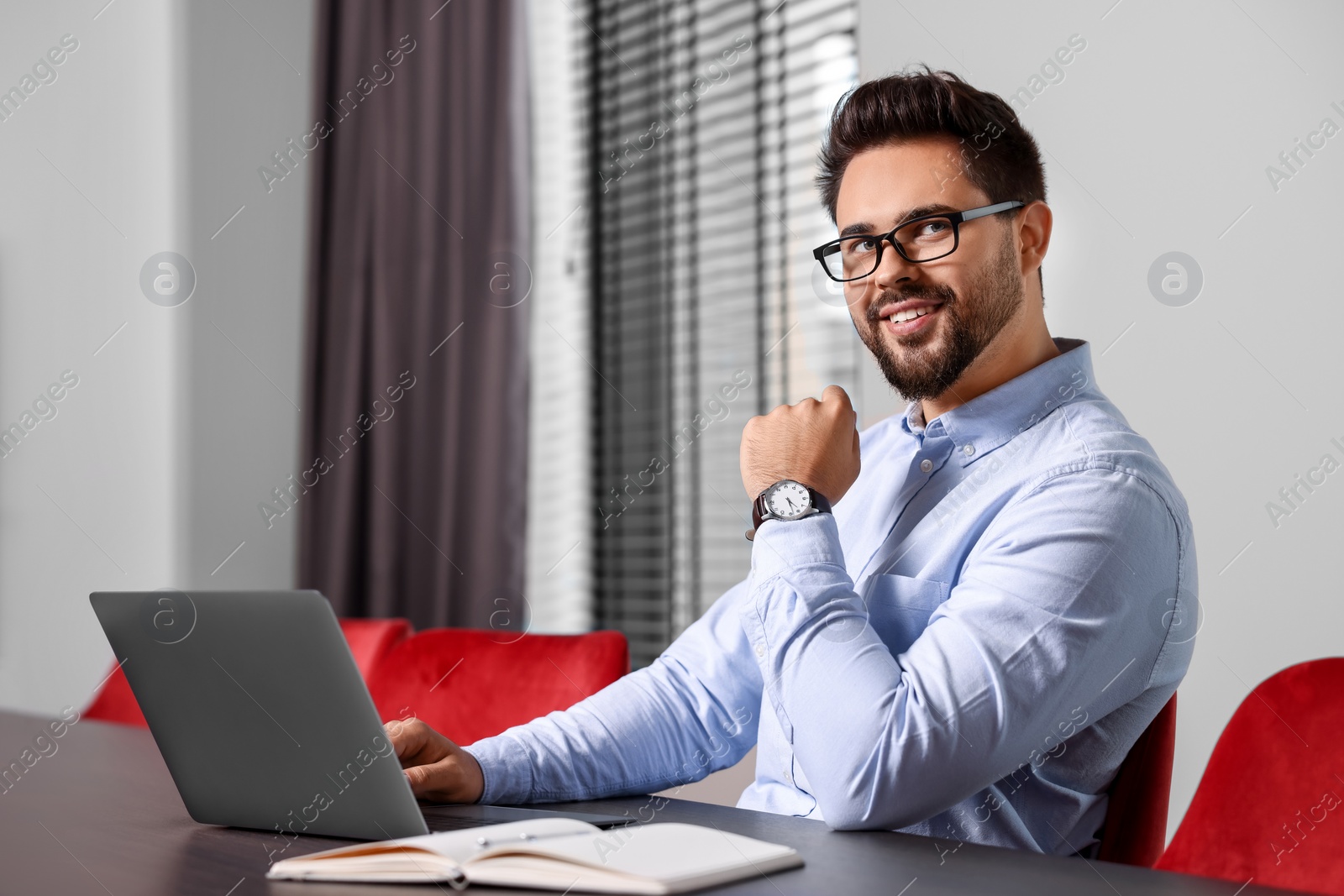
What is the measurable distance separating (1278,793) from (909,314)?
2.10 ft

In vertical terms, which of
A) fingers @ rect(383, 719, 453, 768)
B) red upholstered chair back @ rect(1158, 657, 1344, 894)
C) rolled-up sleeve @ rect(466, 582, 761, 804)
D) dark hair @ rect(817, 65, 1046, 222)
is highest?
dark hair @ rect(817, 65, 1046, 222)

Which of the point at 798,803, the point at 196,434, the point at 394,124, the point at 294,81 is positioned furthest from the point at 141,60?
the point at 798,803

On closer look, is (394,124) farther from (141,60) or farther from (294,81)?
(141,60)

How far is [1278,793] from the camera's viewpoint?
1.09 metres

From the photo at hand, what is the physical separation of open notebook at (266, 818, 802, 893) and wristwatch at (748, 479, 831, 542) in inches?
15.3

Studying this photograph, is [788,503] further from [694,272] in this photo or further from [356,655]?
[694,272]

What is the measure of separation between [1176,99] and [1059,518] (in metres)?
1.02

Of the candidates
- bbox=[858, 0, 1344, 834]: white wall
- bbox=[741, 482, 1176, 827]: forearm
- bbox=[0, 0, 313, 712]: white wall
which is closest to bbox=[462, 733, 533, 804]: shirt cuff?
bbox=[741, 482, 1176, 827]: forearm

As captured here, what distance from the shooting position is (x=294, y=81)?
11.8 ft

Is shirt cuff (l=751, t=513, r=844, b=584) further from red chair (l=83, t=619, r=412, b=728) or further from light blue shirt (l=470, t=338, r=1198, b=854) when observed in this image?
red chair (l=83, t=619, r=412, b=728)

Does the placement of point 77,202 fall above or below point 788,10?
above

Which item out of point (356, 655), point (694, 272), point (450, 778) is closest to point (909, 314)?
point (450, 778)

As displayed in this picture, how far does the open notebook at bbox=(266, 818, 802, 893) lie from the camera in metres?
0.78

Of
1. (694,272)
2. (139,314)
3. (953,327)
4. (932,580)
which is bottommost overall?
(932,580)
